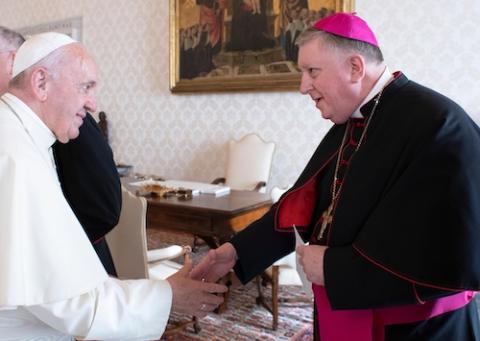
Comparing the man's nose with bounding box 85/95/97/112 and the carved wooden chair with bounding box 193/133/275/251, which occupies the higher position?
the man's nose with bounding box 85/95/97/112

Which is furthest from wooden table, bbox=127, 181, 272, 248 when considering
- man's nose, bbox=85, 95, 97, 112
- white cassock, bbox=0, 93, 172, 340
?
white cassock, bbox=0, 93, 172, 340

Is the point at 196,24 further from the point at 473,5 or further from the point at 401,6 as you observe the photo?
the point at 473,5

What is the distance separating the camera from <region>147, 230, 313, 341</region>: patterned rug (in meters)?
3.36

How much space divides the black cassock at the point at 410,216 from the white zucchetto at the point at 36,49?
1.00 m

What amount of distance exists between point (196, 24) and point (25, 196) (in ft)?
16.7

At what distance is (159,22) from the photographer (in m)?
6.38

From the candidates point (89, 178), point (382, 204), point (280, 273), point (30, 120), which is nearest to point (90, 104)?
point (30, 120)

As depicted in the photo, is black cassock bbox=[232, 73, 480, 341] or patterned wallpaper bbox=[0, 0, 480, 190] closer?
black cassock bbox=[232, 73, 480, 341]

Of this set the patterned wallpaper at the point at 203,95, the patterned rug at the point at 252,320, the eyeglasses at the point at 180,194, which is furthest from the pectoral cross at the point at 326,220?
the patterned wallpaper at the point at 203,95

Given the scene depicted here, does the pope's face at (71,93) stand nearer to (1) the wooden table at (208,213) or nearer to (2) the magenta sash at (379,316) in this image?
(2) the magenta sash at (379,316)

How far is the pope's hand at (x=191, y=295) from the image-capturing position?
1.54m

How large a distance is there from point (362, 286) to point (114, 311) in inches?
27.6

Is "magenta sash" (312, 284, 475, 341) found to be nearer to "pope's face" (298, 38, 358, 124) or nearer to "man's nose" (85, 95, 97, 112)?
"pope's face" (298, 38, 358, 124)

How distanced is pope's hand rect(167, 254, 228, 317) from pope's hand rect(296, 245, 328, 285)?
0.37 m
